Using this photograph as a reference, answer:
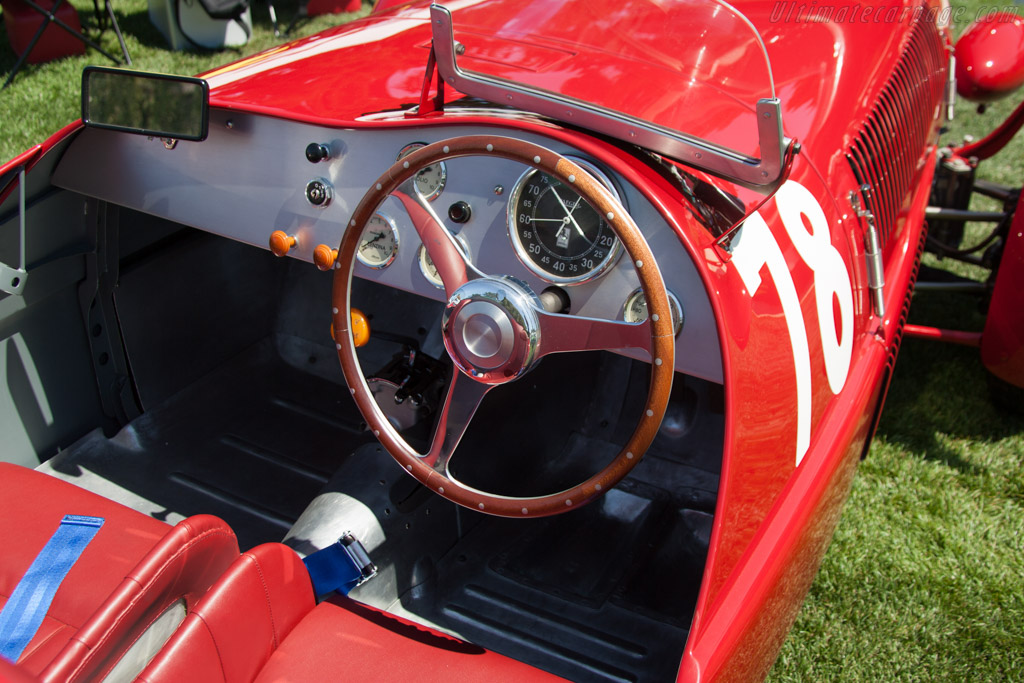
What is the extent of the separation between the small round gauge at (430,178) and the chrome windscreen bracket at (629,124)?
176 millimetres

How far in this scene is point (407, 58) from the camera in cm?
230

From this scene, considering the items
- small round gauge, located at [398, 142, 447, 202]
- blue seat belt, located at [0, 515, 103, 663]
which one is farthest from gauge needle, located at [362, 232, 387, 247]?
blue seat belt, located at [0, 515, 103, 663]

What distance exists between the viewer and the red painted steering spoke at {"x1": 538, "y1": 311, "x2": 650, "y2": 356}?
144 cm

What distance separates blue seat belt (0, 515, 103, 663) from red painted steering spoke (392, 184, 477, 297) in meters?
0.92

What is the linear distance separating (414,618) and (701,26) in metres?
1.65

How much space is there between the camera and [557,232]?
160 cm

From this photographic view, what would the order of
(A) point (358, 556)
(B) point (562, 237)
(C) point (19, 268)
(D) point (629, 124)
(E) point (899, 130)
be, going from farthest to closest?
(E) point (899, 130) → (C) point (19, 268) → (A) point (358, 556) → (B) point (562, 237) → (D) point (629, 124)

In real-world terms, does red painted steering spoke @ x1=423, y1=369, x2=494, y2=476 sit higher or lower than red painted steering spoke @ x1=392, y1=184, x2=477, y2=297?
lower

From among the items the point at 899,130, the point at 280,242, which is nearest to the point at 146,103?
the point at 280,242

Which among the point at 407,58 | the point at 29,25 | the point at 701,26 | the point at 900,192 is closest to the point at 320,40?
the point at 407,58

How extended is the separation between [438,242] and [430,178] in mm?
205

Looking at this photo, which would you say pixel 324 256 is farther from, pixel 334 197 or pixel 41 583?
pixel 41 583

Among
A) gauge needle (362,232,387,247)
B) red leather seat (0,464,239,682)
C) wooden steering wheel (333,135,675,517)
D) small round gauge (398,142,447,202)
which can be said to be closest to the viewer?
red leather seat (0,464,239,682)

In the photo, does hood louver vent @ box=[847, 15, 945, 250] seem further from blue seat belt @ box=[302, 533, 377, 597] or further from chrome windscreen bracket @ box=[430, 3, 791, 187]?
blue seat belt @ box=[302, 533, 377, 597]
